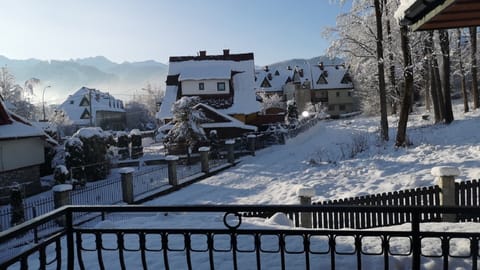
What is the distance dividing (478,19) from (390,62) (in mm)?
18224

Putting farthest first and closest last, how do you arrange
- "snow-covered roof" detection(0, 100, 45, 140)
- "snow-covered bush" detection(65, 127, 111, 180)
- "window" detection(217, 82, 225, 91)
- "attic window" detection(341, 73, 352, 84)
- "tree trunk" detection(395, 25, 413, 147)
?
"attic window" detection(341, 73, 352, 84) < "window" detection(217, 82, 225, 91) < "snow-covered bush" detection(65, 127, 111, 180) < "snow-covered roof" detection(0, 100, 45, 140) < "tree trunk" detection(395, 25, 413, 147)

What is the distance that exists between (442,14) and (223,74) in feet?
101

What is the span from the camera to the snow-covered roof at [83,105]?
2367 inches

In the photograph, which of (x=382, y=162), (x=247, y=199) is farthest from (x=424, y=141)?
(x=247, y=199)

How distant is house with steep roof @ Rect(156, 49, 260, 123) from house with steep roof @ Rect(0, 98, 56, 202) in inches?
515

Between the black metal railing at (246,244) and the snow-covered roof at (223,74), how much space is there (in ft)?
84.5

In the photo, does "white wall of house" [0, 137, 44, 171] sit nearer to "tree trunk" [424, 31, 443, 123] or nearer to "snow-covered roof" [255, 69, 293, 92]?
"tree trunk" [424, 31, 443, 123]

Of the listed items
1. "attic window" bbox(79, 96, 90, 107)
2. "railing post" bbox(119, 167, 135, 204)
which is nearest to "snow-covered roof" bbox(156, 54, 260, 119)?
"railing post" bbox(119, 167, 135, 204)

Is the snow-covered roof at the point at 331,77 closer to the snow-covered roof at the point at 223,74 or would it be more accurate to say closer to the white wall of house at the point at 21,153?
the snow-covered roof at the point at 223,74

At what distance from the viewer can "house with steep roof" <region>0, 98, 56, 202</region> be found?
60.3 ft

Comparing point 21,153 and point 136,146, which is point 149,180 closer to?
point 21,153

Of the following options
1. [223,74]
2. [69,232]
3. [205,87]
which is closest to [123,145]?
[205,87]

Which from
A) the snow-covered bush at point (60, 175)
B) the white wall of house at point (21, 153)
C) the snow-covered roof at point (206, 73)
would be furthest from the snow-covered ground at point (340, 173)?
the snow-covered roof at point (206, 73)

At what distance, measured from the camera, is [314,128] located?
36.4 m
